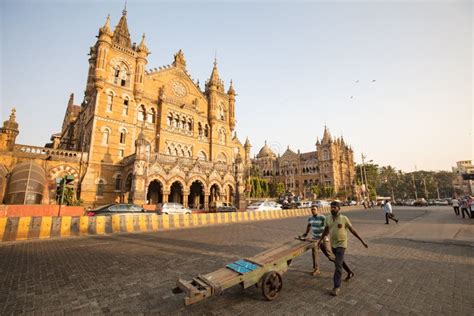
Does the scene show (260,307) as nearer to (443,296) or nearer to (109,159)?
(443,296)

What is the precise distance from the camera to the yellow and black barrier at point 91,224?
10398 mm

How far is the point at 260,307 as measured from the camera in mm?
3812

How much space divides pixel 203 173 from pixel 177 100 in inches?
493

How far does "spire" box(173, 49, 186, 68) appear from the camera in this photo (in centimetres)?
3525

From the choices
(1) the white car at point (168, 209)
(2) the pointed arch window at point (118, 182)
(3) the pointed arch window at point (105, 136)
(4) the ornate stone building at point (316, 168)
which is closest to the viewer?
(1) the white car at point (168, 209)

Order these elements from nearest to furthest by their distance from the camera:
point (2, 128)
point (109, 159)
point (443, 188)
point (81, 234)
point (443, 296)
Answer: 1. point (443, 296)
2. point (81, 234)
3. point (2, 128)
4. point (109, 159)
5. point (443, 188)

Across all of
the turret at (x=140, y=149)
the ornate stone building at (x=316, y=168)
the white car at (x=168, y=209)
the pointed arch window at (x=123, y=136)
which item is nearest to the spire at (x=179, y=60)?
the pointed arch window at (x=123, y=136)

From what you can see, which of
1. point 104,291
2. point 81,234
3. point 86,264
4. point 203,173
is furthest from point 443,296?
point 203,173

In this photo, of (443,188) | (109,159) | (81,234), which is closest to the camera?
(81,234)

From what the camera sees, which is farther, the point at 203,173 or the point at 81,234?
the point at 203,173

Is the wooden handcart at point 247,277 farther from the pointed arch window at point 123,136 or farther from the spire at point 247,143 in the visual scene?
the spire at point 247,143

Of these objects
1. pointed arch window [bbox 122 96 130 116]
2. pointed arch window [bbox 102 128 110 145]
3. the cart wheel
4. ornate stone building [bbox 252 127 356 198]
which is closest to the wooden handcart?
the cart wheel

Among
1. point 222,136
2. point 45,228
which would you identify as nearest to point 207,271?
Answer: point 45,228

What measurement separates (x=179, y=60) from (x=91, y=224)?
101 feet
